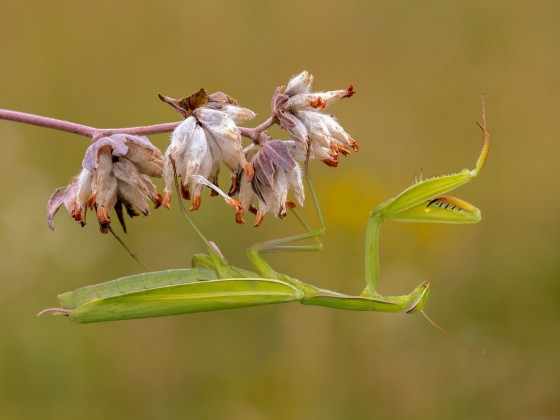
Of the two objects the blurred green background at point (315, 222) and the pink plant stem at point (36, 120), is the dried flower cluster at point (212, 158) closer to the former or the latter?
the pink plant stem at point (36, 120)

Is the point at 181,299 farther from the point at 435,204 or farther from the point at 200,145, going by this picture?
the point at 435,204

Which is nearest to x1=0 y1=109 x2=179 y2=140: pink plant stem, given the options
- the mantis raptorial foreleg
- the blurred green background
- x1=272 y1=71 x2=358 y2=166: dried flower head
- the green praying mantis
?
x1=272 y1=71 x2=358 y2=166: dried flower head

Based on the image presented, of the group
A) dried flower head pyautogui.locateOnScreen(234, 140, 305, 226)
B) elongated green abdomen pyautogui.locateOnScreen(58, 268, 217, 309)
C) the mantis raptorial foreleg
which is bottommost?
elongated green abdomen pyautogui.locateOnScreen(58, 268, 217, 309)

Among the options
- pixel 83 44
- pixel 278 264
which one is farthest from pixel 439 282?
pixel 83 44

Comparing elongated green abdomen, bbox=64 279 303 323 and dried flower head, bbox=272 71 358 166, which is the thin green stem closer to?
elongated green abdomen, bbox=64 279 303 323

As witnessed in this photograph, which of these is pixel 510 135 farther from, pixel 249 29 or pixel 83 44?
pixel 83 44
